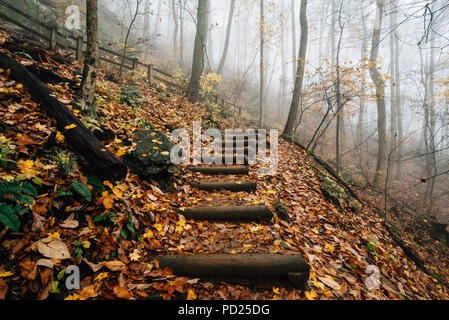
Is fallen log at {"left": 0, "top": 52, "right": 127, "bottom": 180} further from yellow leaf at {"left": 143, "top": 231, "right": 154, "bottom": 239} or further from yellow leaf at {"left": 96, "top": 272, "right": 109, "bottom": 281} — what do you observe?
yellow leaf at {"left": 96, "top": 272, "right": 109, "bottom": 281}

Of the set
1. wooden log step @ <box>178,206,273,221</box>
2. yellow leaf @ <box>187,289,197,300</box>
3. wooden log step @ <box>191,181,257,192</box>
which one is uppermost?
wooden log step @ <box>191,181,257,192</box>

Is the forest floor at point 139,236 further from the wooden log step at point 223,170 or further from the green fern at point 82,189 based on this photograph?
the wooden log step at point 223,170

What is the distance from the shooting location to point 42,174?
1986mm

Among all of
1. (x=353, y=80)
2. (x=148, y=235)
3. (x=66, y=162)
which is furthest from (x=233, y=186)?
(x=353, y=80)

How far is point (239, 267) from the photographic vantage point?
1.95 metres

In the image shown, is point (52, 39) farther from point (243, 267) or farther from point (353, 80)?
point (353, 80)

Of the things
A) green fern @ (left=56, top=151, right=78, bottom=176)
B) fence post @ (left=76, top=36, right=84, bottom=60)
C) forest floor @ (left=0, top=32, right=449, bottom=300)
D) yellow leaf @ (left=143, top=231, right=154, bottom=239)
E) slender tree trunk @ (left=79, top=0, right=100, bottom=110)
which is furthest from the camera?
fence post @ (left=76, top=36, right=84, bottom=60)

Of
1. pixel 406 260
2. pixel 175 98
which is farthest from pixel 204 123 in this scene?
pixel 406 260

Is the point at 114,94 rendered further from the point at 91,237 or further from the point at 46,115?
the point at 91,237

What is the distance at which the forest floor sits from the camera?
155 cm

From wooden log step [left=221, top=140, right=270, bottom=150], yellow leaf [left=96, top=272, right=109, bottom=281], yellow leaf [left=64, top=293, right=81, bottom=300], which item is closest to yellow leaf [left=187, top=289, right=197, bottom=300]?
yellow leaf [left=96, top=272, right=109, bottom=281]

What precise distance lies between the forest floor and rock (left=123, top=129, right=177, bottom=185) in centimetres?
17

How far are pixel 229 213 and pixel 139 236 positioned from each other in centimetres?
129

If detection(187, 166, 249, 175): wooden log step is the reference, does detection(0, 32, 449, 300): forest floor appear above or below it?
below
